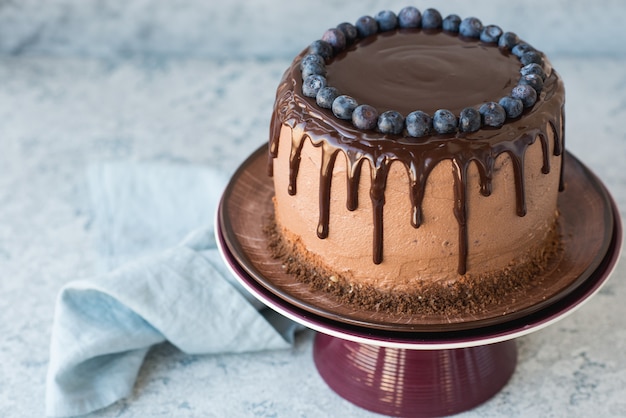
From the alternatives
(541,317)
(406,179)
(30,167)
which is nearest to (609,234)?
(541,317)

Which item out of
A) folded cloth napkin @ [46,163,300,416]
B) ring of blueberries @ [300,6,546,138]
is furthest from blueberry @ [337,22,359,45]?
folded cloth napkin @ [46,163,300,416]

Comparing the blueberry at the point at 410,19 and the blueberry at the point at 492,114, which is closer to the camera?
the blueberry at the point at 492,114

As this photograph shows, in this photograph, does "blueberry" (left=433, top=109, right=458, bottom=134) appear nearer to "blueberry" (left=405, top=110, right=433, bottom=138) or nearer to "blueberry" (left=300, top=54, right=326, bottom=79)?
"blueberry" (left=405, top=110, right=433, bottom=138)

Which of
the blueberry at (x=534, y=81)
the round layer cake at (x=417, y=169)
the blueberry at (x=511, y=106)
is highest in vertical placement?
the blueberry at (x=534, y=81)

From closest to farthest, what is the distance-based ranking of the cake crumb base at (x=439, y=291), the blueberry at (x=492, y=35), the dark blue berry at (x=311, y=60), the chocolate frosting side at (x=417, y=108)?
the chocolate frosting side at (x=417, y=108) → the cake crumb base at (x=439, y=291) → the dark blue berry at (x=311, y=60) → the blueberry at (x=492, y=35)

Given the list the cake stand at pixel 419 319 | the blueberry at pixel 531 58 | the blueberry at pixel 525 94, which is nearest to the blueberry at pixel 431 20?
the blueberry at pixel 531 58

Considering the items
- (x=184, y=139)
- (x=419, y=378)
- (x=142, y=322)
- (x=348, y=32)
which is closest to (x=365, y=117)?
(x=348, y=32)

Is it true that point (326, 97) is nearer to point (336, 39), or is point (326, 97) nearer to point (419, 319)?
point (336, 39)

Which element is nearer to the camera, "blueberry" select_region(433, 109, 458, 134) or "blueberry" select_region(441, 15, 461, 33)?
"blueberry" select_region(433, 109, 458, 134)

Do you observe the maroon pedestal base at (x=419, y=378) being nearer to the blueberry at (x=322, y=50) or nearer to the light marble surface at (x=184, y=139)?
the light marble surface at (x=184, y=139)
